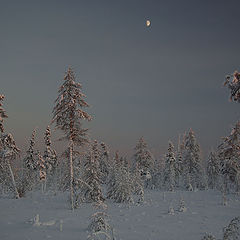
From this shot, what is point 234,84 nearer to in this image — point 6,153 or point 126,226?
point 126,226

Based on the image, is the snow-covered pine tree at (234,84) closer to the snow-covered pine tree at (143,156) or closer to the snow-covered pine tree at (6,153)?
the snow-covered pine tree at (6,153)

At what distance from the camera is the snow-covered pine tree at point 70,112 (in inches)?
925

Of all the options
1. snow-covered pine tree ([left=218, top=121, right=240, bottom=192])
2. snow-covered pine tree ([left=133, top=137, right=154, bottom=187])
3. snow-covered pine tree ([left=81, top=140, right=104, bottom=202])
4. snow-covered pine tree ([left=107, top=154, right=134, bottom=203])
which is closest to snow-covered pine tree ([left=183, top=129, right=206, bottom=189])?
snow-covered pine tree ([left=133, top=137, right=154, bottom=187])

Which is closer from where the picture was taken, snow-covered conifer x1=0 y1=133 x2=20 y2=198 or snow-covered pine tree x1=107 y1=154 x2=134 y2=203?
snow-covered pine tree x1=107 y1=154 x2=134 y2=203

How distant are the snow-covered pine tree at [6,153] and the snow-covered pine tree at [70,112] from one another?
986cm

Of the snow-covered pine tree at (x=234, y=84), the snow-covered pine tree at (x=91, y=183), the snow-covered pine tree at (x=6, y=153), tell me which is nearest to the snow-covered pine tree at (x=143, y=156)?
the snow-covered pine tree at (x=91, y=183)

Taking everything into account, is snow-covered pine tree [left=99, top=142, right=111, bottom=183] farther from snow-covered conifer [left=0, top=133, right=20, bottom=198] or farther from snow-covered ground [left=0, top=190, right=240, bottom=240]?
snow-covered ground [left=0, top=190, right=240, bottom=240]

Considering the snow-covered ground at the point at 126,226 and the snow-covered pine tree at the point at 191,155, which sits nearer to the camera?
the snow-covered ground at the point at 126,226

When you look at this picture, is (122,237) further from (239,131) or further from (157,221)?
(239,131)

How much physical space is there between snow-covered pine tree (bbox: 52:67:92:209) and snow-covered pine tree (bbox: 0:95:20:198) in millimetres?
9859

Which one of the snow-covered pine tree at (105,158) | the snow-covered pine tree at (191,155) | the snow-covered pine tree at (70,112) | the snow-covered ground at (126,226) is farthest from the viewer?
the snow-covered pine tree at (105,158)

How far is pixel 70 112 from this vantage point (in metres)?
23.7

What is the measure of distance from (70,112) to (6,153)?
11549mm

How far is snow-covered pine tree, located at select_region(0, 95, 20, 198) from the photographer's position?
95.9ft
